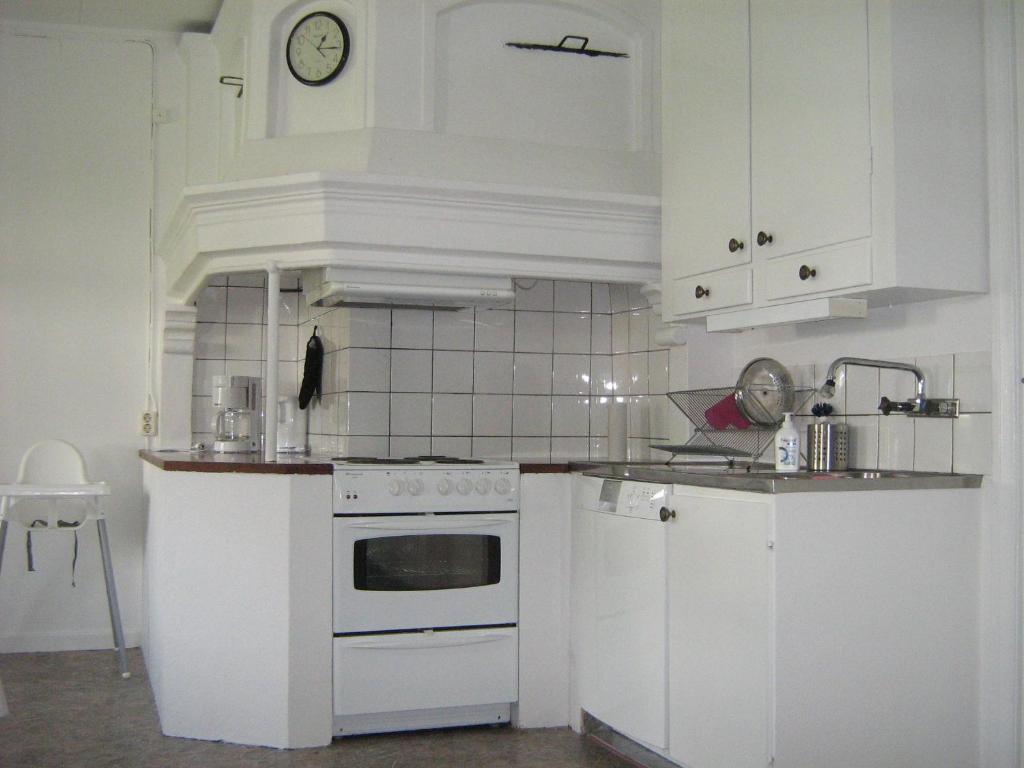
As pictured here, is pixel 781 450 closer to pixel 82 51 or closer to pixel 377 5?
pixel 377 5

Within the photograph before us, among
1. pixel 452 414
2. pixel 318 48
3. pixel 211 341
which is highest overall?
pixel 318 48

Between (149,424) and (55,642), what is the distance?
38.0 inches

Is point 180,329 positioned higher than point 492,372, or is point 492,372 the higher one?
point 180,329

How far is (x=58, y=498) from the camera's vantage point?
4090 mm

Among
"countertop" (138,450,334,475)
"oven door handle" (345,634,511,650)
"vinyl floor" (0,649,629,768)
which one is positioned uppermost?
"countertop" (138,450,334,475)

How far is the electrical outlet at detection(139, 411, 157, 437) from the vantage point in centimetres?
427

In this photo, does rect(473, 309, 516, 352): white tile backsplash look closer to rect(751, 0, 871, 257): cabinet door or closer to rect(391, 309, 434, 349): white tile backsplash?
rect(391, 309, 434, 349): white tile backsplash

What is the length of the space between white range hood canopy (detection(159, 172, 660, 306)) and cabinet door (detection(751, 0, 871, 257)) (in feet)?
2.10

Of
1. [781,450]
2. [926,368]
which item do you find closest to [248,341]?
[781,450]

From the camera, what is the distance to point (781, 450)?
2.75 m

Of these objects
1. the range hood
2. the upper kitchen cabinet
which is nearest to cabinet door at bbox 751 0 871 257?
the upper kitchen cabinet

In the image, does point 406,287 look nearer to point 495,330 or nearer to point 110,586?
point 495,330

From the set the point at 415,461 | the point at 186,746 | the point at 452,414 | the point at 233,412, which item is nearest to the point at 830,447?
the point at 415,461

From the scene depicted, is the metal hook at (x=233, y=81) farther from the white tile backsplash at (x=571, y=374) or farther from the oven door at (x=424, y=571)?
the oven door at (x=424, y=571)
